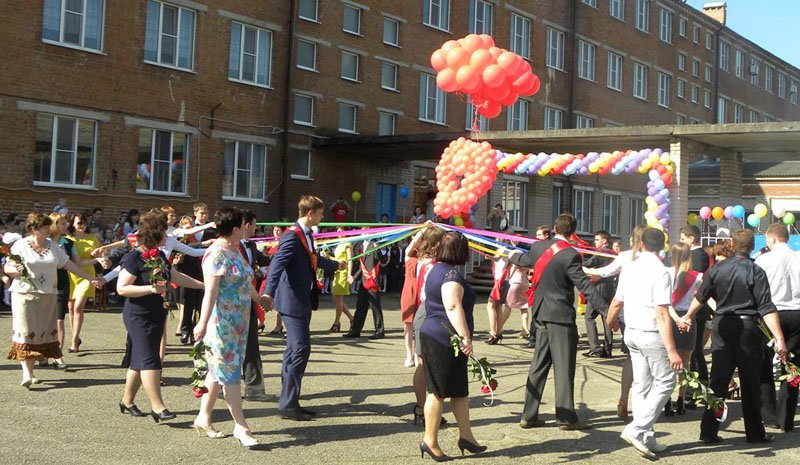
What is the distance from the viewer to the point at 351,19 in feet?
94.0

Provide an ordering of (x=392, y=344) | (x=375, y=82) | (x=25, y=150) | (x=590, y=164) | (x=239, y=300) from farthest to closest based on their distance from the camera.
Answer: (x=375, y=82)
(x=25, y=150)
(x=590, y=164)
(x=392, y=344)
(x=239, y=300)

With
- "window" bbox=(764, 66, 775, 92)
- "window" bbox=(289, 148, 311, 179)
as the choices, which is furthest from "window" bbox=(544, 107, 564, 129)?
"window" bbox=(764, 66, 775, 92)

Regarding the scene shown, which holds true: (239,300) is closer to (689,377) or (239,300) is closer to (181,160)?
(689,377)

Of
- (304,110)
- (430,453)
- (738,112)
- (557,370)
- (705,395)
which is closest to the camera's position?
(430,453)

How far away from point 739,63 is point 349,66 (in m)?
35.3

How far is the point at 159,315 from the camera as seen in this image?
26.0 feet

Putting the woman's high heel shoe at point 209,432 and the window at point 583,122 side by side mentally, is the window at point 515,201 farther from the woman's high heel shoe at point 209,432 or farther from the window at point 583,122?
the woman's high heel shoe at point 209,432

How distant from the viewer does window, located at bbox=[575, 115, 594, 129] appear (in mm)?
38844

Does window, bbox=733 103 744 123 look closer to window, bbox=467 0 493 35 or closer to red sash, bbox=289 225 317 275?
window, bbox=467 0 493 35

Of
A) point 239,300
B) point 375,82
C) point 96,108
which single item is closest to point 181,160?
point 96,108

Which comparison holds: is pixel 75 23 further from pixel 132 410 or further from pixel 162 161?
pixel 132 410

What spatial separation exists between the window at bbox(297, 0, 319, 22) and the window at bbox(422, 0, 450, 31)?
5096 millimetres

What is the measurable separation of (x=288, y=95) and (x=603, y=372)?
16988 millimetres

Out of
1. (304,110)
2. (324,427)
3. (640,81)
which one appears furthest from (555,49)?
(324,427)
